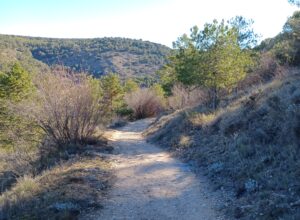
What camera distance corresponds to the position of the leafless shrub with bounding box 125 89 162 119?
4119 centimetres

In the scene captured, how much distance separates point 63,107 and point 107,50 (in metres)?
98.1

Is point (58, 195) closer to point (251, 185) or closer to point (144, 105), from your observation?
point (251, 185)

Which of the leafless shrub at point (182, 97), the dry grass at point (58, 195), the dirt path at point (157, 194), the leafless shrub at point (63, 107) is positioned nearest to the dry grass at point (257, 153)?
the dirt path at point (157, 194)

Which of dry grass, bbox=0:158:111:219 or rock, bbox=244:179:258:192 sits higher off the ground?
rock, bbox=244:179:258:192

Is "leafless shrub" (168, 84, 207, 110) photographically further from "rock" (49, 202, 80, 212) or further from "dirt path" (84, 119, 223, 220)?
"rock" (49, 202, 80, 212)

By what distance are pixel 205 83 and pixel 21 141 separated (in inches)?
373

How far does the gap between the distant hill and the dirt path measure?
7638 cm

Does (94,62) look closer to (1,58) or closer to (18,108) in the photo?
(1,58)

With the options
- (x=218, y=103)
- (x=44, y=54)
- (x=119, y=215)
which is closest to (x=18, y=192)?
(x=119, y=215)

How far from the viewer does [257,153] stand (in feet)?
27.8

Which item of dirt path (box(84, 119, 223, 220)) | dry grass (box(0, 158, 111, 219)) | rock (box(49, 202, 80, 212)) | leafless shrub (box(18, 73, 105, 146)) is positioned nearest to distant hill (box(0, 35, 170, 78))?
leafless shrub (box(18, 73, 105, 146))

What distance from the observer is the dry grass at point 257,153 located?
6.12m

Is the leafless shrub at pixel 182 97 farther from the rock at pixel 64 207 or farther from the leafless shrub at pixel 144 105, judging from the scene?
the rock at pixel 64 207

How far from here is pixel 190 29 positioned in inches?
793
